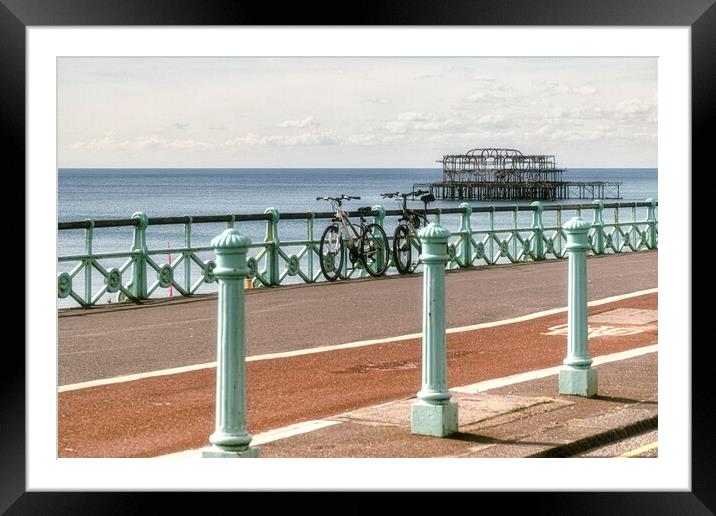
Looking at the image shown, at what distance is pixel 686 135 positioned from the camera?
6438 millimetres

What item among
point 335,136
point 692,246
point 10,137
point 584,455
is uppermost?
point 335,136

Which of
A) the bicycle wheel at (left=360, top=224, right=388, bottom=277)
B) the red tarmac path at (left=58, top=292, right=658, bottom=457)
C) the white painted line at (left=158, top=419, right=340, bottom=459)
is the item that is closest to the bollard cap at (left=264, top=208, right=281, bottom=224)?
the bicycle wheel at (left=360, top=224, right=388, bottom=277)

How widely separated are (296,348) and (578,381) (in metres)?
4.05

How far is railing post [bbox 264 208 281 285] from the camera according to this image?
64.2ft

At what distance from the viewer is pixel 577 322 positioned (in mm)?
9141

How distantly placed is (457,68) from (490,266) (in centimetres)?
11399

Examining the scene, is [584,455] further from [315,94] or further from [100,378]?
[315,94]

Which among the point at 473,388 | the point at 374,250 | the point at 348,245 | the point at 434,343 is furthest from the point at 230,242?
the point at 374,250

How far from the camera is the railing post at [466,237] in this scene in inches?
929

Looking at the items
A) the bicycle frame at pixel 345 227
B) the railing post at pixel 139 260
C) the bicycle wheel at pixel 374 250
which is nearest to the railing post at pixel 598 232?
the bicycle wheel at pixel 374 250

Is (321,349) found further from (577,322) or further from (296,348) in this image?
(577,322)

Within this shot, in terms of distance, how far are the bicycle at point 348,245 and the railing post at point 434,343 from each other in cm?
1247

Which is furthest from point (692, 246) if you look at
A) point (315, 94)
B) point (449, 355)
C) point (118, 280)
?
point (315, 94)

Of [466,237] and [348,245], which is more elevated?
[466,237]
